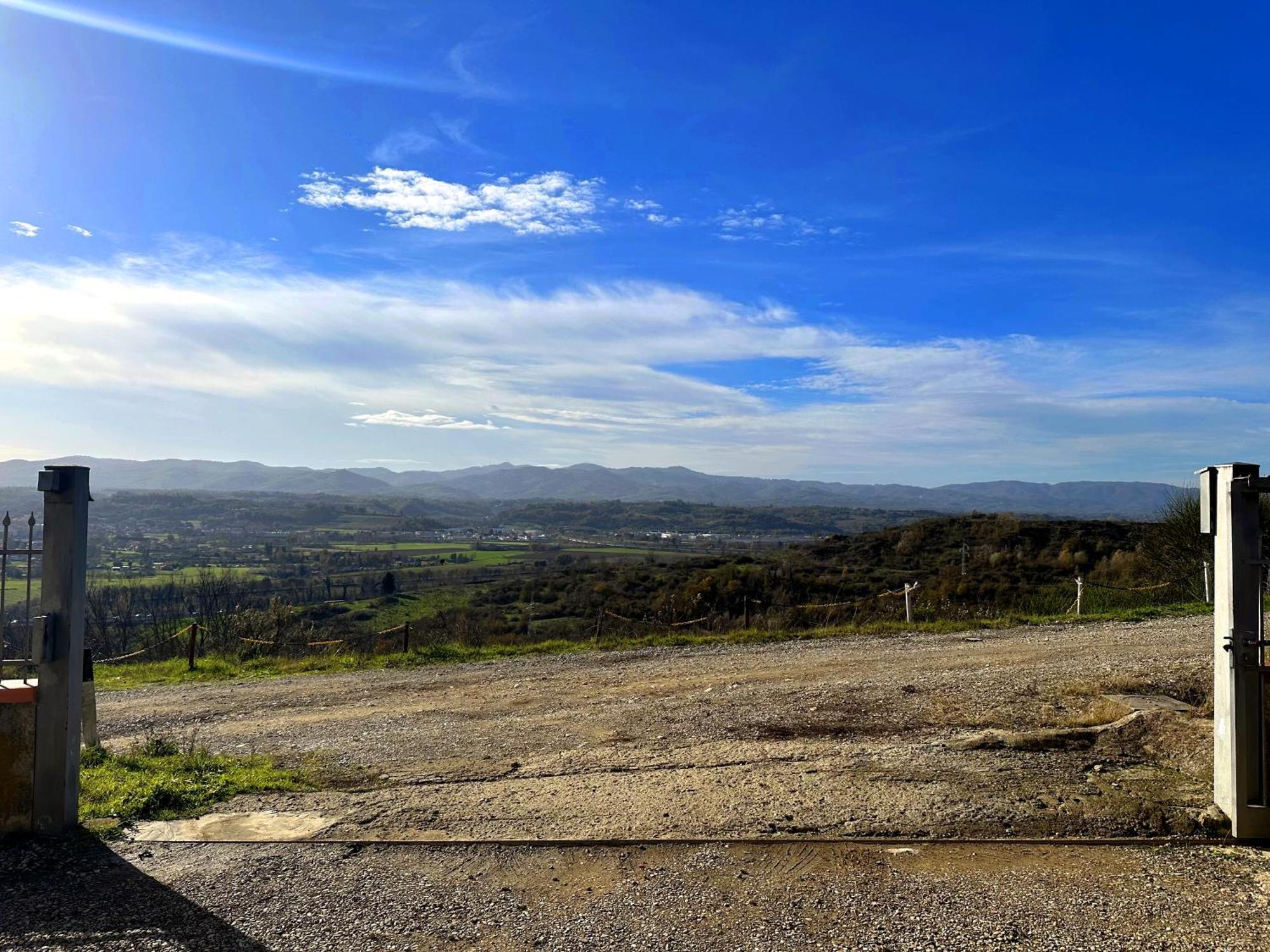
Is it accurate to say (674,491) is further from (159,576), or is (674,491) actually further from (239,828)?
(239,828)

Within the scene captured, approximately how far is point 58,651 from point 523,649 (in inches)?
452

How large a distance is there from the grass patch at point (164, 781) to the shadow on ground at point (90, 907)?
662mm

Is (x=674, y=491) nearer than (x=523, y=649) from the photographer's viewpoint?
No

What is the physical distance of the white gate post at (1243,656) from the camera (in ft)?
17.3

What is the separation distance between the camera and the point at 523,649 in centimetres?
1677

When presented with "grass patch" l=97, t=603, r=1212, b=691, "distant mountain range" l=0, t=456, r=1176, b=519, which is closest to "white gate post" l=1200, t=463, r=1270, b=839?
"grass patch" l=97, t=603, r=1212, b=691

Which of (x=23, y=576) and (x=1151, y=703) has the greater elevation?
(x=23, y=576)

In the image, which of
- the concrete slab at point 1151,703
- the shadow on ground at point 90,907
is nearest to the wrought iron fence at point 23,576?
A: the shadow on ground at point 90,907

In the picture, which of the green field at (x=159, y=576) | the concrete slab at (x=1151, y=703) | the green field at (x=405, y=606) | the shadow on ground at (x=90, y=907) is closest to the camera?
the shadow on ground at (x=90, y=907)

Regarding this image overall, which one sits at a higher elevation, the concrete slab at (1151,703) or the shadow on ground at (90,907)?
the concrete slab at (1151,703)

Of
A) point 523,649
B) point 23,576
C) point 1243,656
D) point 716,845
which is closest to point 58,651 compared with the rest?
point 23,576

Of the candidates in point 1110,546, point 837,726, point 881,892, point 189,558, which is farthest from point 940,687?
point 189,558

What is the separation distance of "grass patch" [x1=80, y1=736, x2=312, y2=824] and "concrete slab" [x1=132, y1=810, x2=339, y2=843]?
202 millimetres

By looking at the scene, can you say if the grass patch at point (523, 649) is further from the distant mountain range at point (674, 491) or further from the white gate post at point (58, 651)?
the distant mountain range at point (674, 491)
